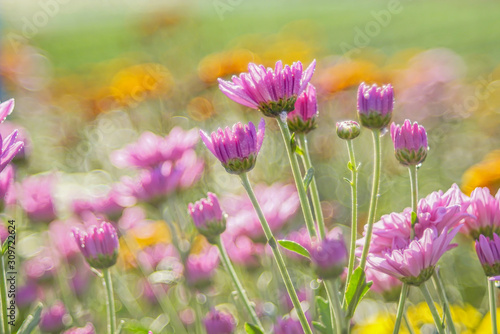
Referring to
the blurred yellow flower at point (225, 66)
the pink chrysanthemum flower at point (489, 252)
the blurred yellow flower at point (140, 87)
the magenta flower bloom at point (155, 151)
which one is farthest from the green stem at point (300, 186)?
the blurred yellow flower at point (140, 87)

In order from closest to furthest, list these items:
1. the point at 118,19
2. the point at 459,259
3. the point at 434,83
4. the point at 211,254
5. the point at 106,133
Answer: the point at 211,254
the point at 459,259
the point at 434,83
the point at 106,133
the point at 118,19

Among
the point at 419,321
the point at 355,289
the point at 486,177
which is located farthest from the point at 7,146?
the point at 486,177

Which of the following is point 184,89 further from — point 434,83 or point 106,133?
point 434,83


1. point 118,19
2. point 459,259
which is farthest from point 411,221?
point 118,19

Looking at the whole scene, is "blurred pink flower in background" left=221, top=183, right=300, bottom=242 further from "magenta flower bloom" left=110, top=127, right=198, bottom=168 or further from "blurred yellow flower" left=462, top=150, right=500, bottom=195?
"blurred yellow flower" left=462, top=150, right=500, bottom=195

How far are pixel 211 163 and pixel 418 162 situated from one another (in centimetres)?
169

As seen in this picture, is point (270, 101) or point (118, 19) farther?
point (118, 19)

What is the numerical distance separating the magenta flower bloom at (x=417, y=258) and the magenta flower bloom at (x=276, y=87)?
10.2 inches

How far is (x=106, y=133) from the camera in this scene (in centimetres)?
359

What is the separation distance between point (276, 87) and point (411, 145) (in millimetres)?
214

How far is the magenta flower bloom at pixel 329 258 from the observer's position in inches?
29.4

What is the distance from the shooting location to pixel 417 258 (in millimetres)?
778

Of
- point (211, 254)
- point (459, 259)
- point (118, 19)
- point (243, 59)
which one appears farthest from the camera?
point (118, 19)

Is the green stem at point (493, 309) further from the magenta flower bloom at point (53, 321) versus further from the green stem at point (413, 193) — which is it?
the magenta flower bloom at point (53, 321)
